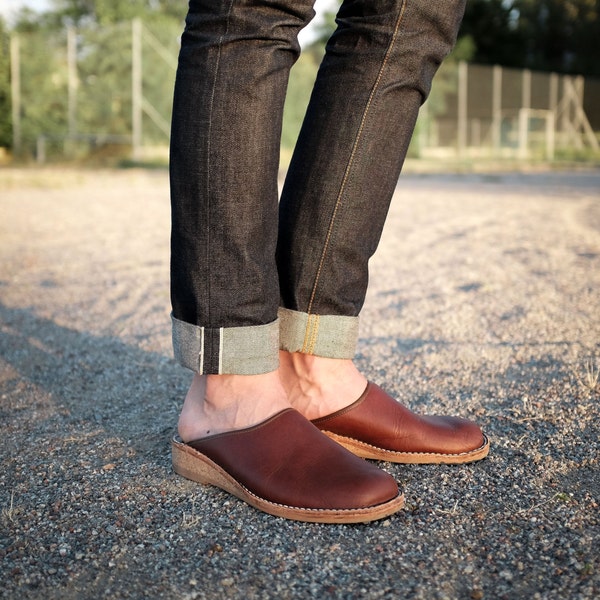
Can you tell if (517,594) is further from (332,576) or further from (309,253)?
(309,253)

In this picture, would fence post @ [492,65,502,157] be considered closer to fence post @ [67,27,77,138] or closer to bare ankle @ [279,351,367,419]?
fence post @ [67,27,77,138]

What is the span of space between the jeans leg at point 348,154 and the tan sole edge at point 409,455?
0.43ft

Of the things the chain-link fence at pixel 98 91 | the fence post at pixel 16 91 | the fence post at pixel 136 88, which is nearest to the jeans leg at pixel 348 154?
the chain-link fence at pixel 98 91

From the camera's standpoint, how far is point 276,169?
86cm

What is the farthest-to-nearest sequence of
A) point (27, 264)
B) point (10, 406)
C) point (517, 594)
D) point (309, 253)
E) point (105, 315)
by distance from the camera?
point (27, 264) → point (105, 315) → point (10, 406) → point (309, 253) → point (517, 594)

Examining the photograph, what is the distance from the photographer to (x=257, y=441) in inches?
33.9

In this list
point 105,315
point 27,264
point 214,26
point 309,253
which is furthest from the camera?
point 27,264

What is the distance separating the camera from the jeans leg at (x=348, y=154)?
0.89 m

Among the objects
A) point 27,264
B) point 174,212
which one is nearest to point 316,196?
point 174,212

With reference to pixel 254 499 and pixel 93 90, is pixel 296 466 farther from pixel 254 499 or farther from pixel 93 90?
pixel 93 90

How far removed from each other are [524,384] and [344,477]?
61cm

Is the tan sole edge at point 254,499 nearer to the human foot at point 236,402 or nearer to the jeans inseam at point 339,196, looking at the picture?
the human foot at point 236,402

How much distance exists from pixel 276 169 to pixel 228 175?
0.08 meters

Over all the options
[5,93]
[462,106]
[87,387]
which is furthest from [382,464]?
[462,106]
